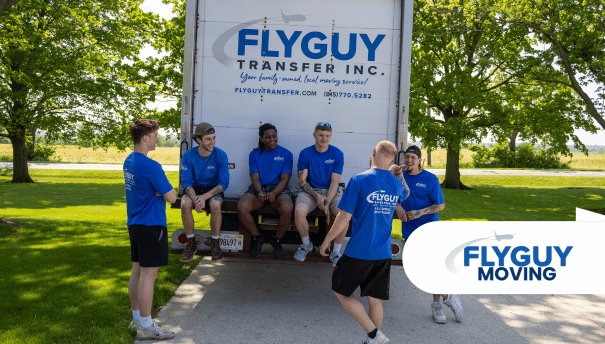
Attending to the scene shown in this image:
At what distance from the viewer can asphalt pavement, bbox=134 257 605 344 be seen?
174 inches

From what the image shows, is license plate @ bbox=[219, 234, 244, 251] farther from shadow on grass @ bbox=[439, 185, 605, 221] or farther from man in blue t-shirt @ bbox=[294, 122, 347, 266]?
shadow on grass @ bbox=[439, 185, 605, 221]

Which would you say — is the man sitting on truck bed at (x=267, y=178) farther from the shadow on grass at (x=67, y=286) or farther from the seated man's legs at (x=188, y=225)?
the shadow on grass at (x=67, y=286)

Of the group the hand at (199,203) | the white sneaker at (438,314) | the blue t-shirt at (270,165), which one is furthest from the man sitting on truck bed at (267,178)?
the white sneaker at (438,314)

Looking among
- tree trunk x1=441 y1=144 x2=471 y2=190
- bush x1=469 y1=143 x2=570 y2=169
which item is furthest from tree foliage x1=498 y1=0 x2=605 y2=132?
bush x1=469 y1=143 x2=570 y2=169

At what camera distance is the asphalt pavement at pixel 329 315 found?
4.42 m

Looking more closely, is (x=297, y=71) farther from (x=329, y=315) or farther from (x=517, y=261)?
(x=517, y=261)

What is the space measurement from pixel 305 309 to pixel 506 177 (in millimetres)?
26792

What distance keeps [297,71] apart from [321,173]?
1246mm

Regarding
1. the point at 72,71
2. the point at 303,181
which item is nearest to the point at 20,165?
the point at 72,71

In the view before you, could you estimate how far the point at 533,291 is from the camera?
190 inches

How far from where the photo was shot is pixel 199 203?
4.82 metres

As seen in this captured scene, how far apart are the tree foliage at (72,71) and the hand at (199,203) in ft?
45.5

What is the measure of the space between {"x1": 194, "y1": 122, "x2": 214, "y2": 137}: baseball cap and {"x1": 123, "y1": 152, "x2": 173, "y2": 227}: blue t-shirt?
1130mm

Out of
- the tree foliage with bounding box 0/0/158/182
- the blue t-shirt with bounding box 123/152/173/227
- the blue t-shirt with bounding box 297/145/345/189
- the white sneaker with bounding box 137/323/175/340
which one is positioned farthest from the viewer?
the tree foliage with bounding box 0/0/158/182
